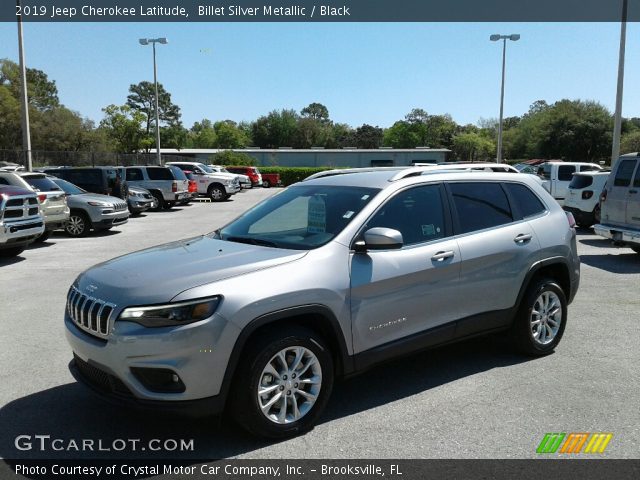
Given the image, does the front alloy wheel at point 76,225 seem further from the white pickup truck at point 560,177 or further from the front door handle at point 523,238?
the white pickup truck at point 560,177

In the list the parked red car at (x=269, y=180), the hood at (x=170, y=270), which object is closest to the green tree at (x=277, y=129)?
the parked red car at (x=269, y=180)

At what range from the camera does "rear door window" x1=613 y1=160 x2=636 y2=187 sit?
10898mm

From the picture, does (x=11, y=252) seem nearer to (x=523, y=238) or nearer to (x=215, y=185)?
(x=523, y=238)

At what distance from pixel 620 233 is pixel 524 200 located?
6385mm

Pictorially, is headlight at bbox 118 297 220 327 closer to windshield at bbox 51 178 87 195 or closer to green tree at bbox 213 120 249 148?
windshield at bbox 51 178 87 195

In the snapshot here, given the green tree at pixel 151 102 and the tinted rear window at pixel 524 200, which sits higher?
the green tree at pixel 151 102

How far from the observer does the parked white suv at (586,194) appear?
15470 mm

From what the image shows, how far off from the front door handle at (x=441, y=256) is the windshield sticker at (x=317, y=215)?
2.98 ft

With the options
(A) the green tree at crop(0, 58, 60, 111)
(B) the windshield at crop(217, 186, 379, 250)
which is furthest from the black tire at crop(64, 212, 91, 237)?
(A) the green tree at crop(0, 58, 60, 111)

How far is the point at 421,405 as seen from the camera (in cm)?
434

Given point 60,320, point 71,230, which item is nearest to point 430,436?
point 60,320

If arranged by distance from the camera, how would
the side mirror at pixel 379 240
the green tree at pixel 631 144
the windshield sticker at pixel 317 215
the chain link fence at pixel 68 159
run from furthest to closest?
the green tree at pixel 631 144
the chain link fence at pixel 68 159
the windshield sticker at pixel 317 215
the side mirror at pixel 379 240

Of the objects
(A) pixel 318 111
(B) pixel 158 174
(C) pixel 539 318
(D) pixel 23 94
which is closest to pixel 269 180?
(B) pixel 158 174

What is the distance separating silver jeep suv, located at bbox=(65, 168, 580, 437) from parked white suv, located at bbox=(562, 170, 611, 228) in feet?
36.6
